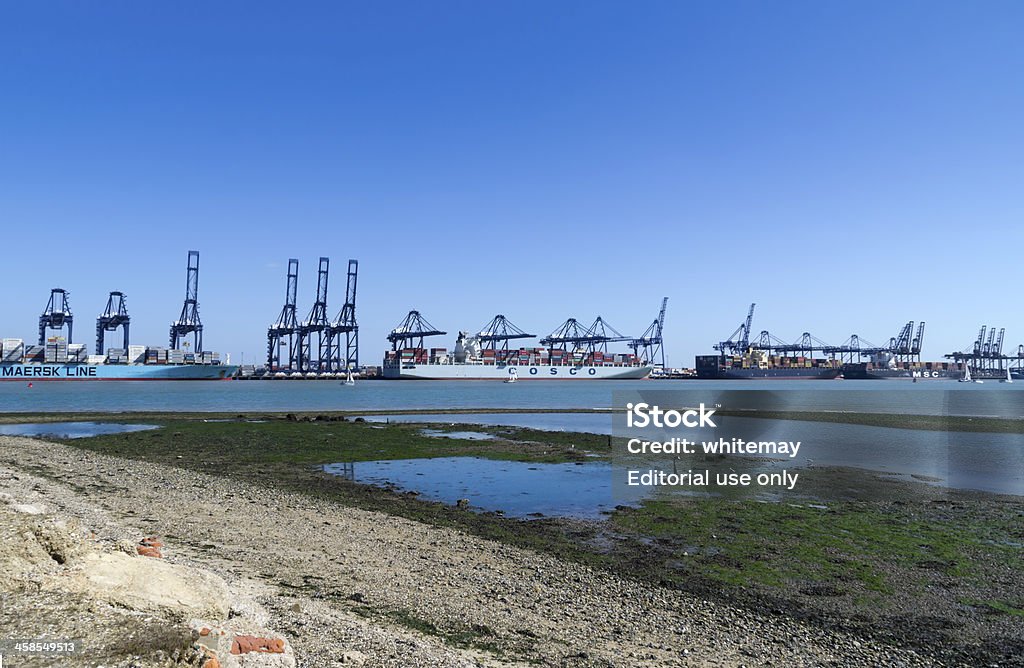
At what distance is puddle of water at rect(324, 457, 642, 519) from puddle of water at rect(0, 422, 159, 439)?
55.4 feet

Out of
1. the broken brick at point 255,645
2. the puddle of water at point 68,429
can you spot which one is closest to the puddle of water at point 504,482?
the broken brick at point 255,645

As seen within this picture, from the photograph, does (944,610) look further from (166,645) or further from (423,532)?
(166,645)

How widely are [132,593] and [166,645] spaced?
1347mm

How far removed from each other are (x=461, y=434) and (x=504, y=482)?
1395 cm

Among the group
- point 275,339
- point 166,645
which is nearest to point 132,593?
point 166,645

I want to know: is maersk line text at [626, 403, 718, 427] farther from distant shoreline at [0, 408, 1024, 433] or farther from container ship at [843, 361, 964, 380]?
container ship at [843, 361, 964, 380]

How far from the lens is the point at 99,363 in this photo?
390 feet

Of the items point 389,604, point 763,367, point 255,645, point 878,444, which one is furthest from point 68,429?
point 763,367

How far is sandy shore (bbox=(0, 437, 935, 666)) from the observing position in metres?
5.55

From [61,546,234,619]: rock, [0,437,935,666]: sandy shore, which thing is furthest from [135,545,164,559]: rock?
[61,546,234,619]: rock

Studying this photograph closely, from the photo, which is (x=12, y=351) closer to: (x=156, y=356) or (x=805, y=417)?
(x=156, y=356)

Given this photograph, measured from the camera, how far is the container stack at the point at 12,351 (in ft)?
372

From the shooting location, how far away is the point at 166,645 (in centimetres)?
481

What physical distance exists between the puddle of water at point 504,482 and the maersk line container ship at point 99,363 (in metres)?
117
